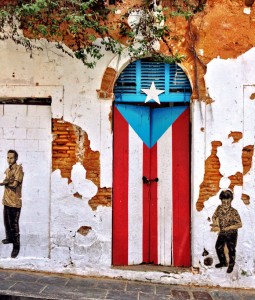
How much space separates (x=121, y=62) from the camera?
588cm

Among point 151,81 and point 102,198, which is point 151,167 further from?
point 151,81

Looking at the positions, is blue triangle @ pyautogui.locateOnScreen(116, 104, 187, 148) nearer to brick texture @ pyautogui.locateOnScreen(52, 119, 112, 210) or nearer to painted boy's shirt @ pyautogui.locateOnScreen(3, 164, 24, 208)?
brick texture @ pyautogui.locateOnScreen(52, 119, 112, 210)

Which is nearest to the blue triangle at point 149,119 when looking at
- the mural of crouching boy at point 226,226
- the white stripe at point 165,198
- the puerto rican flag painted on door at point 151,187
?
the puerto rican flag painted on door at point 151,187

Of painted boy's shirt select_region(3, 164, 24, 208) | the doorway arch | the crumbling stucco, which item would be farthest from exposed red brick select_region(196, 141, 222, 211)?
painted boy's shirt select_region(3, 164, 24, 208)

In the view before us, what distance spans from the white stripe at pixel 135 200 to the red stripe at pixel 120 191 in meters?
0.06

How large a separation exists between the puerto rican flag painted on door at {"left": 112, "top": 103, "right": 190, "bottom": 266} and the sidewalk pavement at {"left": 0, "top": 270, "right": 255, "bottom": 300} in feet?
1.61

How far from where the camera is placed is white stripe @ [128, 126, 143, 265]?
5926 mm

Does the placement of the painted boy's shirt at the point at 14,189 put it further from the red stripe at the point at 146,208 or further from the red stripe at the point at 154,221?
the red stripe at the point at 154,221

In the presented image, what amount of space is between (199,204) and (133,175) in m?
1.13

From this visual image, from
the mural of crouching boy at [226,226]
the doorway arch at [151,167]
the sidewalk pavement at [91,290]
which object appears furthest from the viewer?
the doorway arch at [151,167]

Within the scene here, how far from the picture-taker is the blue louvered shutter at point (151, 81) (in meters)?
5.98

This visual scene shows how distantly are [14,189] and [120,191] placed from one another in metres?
1.71

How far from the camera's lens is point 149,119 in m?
6.06

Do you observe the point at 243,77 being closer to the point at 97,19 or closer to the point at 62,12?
the point at 97,19
